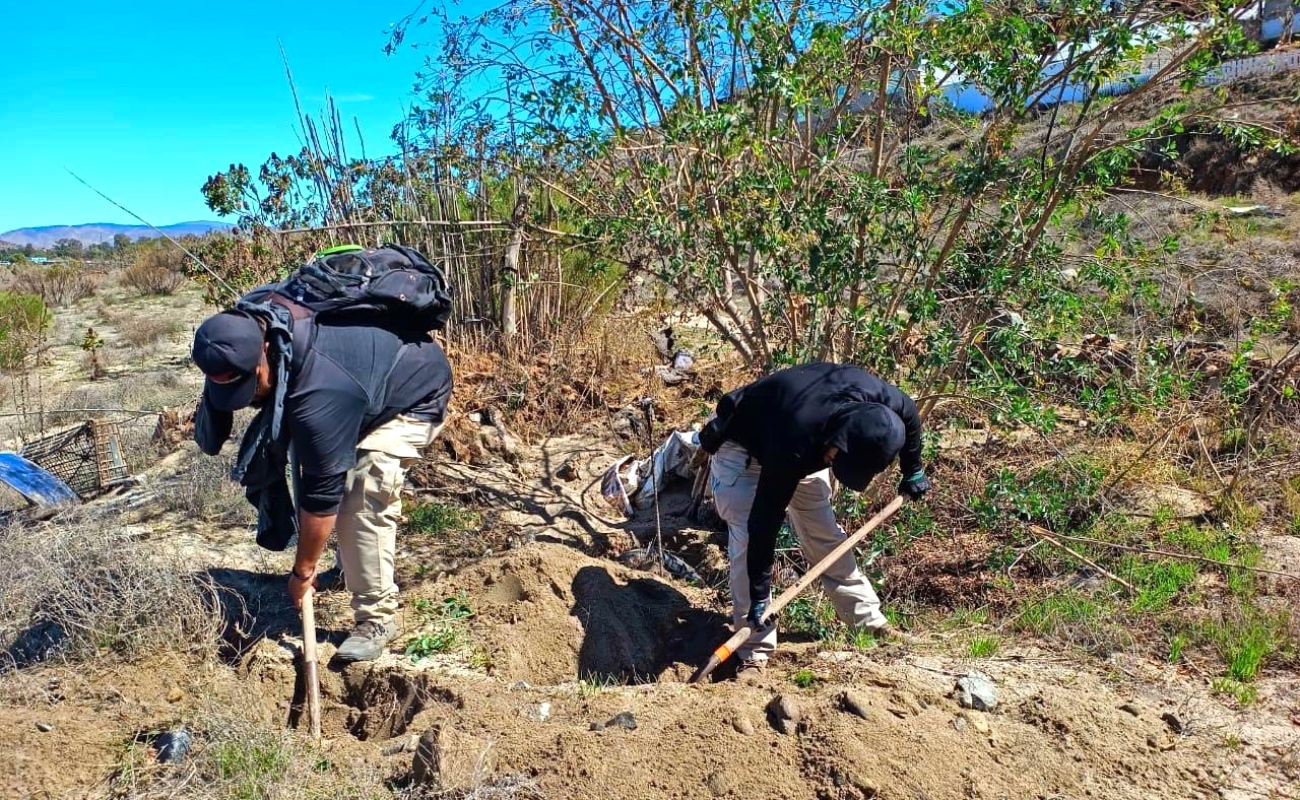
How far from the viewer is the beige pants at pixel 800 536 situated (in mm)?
4180

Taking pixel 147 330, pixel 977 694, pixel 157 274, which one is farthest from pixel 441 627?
pixel 157 274

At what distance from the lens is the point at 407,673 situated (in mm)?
3967

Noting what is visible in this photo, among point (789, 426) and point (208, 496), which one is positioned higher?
point (789, 426)

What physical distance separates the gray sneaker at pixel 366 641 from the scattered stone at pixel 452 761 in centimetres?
92

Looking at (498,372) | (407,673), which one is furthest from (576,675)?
(498,372)

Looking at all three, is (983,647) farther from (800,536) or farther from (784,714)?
Answer: (784,714)

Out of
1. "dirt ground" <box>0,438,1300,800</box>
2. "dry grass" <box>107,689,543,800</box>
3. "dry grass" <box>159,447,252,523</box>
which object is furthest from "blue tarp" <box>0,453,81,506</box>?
"dry grass" <box>107,689,543,800</box>

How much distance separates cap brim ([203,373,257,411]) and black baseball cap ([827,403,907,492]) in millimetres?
2005

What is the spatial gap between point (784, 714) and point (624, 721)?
545mm

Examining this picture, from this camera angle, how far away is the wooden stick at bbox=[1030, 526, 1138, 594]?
4.51 m

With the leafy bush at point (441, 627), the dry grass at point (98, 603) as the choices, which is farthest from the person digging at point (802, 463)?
the dry grass at point (98, 603)

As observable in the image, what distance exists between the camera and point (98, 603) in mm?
3975

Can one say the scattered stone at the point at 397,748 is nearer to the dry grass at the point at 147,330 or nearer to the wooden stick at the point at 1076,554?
the wooden stick at the point at 1076,554

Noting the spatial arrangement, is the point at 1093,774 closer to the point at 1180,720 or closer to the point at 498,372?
the point at 1180,720
